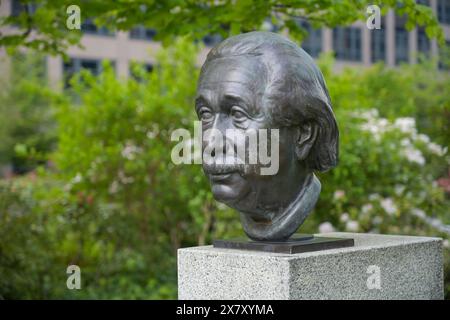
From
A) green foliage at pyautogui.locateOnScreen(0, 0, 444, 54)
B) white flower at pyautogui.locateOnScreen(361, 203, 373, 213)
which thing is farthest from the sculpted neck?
white flower at pyautogui.locateOnScreen(361, 203, 373, 213)

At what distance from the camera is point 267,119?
4.53 metres

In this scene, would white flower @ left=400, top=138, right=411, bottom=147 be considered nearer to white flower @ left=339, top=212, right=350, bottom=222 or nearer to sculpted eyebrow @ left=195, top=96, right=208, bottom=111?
white flower @ left=339, top=212, right=350, bottom=222

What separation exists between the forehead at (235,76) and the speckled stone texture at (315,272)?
3.79 feet

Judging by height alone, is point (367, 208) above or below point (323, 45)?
below

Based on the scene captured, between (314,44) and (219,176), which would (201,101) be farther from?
(314,44)

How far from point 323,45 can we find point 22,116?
581 inches

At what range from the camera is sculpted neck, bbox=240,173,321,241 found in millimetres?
4777

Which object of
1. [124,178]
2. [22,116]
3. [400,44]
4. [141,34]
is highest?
[400,44]

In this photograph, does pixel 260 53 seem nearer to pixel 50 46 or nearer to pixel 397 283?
pixel 397 283

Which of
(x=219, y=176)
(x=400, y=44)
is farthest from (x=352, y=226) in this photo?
(x=400, y=44)

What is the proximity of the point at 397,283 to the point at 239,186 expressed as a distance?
1.54 m
